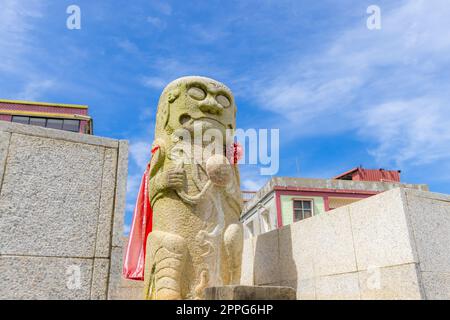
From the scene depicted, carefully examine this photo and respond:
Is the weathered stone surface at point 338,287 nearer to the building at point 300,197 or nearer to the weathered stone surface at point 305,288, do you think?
the weathered stone surface at point 305,288

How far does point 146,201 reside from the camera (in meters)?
5.23

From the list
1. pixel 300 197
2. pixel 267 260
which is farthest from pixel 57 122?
pixel 267 260

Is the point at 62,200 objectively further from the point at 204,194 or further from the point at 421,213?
the point at 421,213

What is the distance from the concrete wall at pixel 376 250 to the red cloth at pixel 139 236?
6.59 ft

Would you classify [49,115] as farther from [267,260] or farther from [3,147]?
[3,147]

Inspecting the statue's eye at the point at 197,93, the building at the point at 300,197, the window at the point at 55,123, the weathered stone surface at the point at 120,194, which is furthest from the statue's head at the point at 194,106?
the window at the point at 55,123

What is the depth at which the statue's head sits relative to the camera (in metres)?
5.11

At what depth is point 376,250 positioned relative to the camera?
404 centimetres

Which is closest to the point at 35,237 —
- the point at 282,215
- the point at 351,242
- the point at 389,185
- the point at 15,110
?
the point at 351,242

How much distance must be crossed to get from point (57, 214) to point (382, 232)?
325cm

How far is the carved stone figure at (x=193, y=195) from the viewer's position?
431 centimetres

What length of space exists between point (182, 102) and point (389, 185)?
14.5 m

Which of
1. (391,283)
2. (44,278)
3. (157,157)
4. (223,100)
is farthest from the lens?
(223,100)

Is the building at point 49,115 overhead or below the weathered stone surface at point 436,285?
overhead
